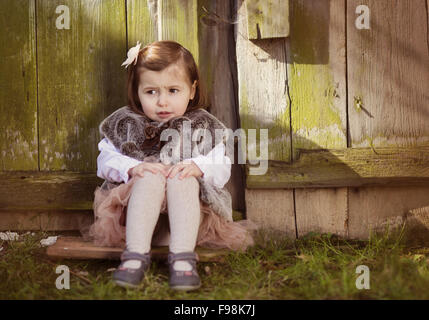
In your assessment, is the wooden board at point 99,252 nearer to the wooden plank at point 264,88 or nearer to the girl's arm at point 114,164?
the girl's arm at point 114,164

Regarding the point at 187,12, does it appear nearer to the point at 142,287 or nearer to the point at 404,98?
the point at 404,98

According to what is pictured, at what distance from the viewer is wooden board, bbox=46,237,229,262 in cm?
197

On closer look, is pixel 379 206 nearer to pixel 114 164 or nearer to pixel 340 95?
pixel 340 95

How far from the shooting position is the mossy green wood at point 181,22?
7.63 feet

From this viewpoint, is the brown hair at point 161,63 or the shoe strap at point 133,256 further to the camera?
the brown hair at point 161,63

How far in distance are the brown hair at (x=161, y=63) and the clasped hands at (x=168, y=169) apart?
410 mm

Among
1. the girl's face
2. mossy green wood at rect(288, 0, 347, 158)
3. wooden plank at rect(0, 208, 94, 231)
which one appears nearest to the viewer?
the girl's face

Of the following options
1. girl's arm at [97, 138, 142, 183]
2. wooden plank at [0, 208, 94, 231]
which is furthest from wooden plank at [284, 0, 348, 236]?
wooden plank at [0, 208, 94, 231]

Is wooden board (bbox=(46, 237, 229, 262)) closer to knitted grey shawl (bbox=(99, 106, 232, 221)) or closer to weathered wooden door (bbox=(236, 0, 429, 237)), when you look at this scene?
knitted grey shawl (bbox=(99, 106, 232, 221))

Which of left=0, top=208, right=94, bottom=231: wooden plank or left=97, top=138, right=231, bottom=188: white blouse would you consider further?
left=0, top=208, right=94, bottom=231: wooden plank

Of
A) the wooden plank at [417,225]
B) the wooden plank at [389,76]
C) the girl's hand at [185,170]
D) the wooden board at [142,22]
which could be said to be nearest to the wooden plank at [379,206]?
the wooden plank at [417,225]

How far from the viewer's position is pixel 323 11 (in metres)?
2.30
